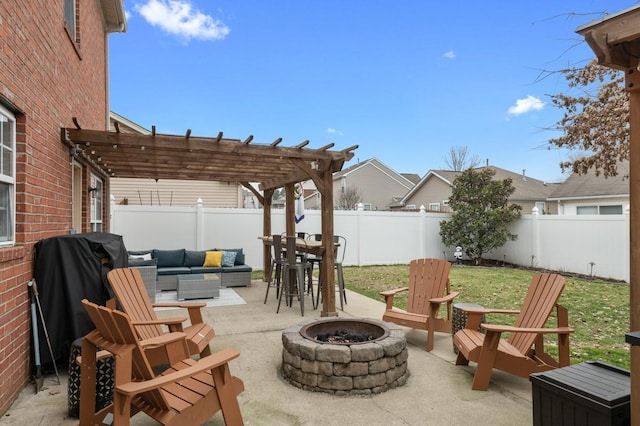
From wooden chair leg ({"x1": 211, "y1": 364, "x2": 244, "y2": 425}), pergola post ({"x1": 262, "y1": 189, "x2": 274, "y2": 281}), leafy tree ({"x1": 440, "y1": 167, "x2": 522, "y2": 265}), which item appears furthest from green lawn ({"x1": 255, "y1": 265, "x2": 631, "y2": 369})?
wooden chair leg ({"x1": 211, "y1": 364, "x2": 244, "y2": 425})

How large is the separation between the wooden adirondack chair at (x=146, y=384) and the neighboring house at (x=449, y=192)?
17.5 meters

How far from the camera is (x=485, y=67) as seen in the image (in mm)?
10891

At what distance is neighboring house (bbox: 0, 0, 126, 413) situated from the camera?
2992mm

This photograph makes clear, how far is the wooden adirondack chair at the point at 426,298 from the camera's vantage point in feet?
14.9

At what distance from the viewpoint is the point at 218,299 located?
24.3 ft

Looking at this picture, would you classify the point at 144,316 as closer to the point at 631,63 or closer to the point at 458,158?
the point at 631,63

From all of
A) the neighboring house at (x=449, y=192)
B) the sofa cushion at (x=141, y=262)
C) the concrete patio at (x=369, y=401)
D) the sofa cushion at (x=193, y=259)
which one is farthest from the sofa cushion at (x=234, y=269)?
the neighboring house at (x=449, y=192)

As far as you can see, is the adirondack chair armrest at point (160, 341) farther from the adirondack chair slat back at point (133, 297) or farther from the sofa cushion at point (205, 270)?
the sofa cushion at point (205, 270)

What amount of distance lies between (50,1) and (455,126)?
26.4 meters

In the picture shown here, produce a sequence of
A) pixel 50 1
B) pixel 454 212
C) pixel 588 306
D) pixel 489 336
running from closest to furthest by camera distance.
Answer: pixel 489 336 < pixel 50 1 < pixel 588 306 < pixel 454 212

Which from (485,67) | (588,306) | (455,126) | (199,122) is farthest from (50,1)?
(455,126)

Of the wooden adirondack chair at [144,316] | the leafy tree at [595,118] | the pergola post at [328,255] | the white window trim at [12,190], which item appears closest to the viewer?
the white window trim at [12,190]

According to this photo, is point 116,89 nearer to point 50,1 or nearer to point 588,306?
point 50,1

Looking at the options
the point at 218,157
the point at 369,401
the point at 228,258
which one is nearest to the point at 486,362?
the point at 369,401
